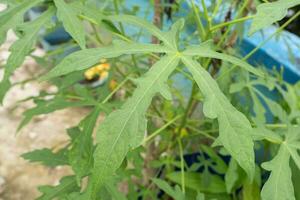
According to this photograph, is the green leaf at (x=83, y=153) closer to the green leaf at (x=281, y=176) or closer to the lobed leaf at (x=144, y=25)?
the lobed leaf at (x=144, y=25)

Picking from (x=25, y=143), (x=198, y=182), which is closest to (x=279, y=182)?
(x=198, y=182)

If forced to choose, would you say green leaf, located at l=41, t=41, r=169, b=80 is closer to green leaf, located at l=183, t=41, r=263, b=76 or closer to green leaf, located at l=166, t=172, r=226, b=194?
green leaf, located at l=183, t=41, r=263, b=76

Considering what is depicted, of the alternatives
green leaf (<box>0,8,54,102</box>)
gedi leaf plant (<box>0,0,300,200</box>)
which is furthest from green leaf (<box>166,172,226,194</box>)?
green leaf (<box>0,8,54,102</box>)

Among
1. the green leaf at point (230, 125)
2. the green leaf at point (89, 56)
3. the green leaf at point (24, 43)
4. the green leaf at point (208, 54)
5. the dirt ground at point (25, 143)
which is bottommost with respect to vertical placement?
the dirt ground at point (25, 143)

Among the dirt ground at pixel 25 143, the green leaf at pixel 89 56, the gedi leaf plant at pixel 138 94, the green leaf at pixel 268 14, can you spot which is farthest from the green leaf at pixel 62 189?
the dirt ground at pixel 25 143

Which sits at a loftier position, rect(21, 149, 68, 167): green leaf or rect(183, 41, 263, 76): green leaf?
rect(183, 41, 263, 76): green leaf

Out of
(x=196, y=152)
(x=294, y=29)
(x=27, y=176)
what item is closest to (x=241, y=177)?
(x=196, y=152)
